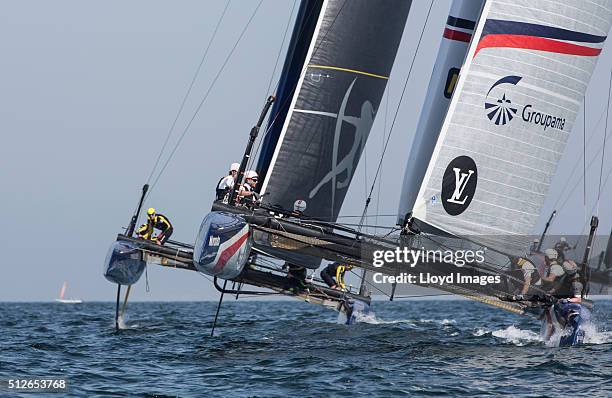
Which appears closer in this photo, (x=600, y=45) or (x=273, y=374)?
(x=273, y=374)

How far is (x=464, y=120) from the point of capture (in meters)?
14.8

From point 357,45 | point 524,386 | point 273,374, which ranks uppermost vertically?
point 357,45

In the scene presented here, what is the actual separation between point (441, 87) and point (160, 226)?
17.2 ft

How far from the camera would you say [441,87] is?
18.1 meters

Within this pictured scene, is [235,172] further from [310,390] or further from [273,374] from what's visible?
[310,390]

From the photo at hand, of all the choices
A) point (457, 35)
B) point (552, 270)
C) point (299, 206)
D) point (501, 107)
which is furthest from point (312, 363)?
point (457, 35)

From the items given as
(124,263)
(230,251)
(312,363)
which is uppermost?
(230,251)

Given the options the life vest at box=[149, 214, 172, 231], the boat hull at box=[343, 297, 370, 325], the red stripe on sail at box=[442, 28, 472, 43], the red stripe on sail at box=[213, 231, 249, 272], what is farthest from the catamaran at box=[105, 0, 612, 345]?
the red stripe on sail at box=[442, 28, 472, 43]

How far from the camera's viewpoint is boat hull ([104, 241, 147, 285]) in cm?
1725

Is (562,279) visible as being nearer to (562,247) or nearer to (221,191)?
(562,247)

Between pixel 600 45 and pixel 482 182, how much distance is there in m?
2.98

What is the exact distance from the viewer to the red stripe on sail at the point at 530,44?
14.9m

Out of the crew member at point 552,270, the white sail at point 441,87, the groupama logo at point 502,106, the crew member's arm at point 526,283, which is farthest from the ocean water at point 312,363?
the groupama logo at point 502,106

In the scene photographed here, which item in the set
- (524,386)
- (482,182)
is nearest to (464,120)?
(482,182)
